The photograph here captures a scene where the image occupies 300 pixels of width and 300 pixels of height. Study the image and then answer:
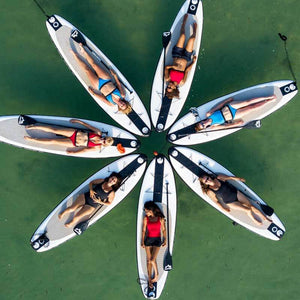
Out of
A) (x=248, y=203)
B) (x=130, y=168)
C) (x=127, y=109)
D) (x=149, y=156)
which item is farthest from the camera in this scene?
(x=149, y=156)

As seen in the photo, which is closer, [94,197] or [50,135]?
[94,197]

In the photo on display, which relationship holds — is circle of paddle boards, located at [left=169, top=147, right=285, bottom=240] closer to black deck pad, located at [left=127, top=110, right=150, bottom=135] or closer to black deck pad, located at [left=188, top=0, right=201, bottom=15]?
black deck pad, located at [left=127, top=110, right=150, bottom=135]

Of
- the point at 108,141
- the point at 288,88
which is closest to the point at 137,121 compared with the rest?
the point at 108,141

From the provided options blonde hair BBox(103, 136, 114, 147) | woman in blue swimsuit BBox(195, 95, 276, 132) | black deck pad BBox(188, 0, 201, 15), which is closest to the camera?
blonde hair BBox(103, 136, 114, 147)

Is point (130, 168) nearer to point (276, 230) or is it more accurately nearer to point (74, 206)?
point (74, 206)

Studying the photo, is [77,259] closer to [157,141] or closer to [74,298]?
[74,298]

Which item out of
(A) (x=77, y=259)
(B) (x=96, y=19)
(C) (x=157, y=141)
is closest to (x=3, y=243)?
(A) (x=77, y=259)

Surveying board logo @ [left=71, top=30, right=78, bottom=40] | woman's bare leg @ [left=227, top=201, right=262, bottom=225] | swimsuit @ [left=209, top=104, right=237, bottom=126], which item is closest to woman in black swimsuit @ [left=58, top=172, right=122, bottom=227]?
swimsuit @ [left=209, top=104, right=237, bottom=126]
